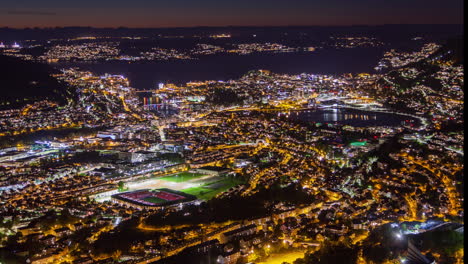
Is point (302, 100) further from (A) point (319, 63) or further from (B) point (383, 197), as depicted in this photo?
(A) point (319, 63)

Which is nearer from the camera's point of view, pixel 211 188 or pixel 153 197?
pixel 153 197

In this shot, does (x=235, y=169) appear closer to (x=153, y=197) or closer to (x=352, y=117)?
(x=153, y=197)

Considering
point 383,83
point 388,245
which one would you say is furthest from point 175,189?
point 383,83

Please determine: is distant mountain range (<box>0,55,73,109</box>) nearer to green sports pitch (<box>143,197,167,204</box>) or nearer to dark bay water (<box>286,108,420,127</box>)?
dark bay water (<box>286,108,420,127</box>)

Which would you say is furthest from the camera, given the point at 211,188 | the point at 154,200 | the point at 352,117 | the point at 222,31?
the point at 222,31

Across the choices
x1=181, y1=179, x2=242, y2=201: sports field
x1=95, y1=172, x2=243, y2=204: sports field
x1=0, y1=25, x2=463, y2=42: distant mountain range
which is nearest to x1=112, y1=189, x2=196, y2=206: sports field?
x1=95, y1=172, x2=243, y2=204: sports field

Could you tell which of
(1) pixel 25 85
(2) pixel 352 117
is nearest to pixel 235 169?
(2) pixel 352 117

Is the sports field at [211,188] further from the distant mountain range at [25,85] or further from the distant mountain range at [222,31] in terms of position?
the distant mountain range at [222,31]

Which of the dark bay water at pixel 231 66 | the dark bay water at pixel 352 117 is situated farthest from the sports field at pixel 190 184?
the dark bay water at pixel 231 66
